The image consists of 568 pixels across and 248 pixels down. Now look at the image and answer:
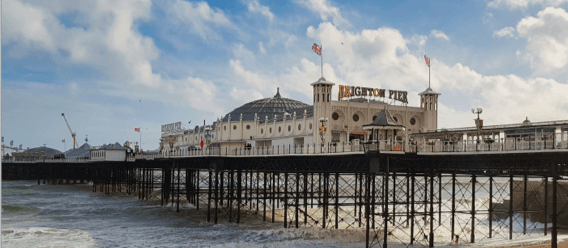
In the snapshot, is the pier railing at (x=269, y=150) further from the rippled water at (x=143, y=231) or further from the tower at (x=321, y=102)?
the tower at (x=321, y=102)

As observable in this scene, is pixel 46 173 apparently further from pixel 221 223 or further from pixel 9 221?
pixel 221 223

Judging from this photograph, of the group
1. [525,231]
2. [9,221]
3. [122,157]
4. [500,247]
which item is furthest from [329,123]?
[122,157]

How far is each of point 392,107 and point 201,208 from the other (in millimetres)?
27043

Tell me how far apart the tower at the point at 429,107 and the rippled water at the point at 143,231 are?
100 ft

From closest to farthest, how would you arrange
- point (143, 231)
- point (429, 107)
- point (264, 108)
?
1. point (143, 231)
2. point (429, 107)
3. point (264, 108)

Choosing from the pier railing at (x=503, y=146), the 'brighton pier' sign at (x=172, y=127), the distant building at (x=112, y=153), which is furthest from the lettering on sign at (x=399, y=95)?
the 'brighton pier' sign at (x=172, y=127)

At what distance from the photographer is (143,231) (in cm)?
4341

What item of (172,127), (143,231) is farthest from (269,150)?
(172,127)

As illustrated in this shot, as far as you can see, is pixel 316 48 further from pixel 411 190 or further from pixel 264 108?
pixel 264 108

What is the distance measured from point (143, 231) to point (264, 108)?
55.0 metres

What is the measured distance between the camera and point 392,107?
6600 cm

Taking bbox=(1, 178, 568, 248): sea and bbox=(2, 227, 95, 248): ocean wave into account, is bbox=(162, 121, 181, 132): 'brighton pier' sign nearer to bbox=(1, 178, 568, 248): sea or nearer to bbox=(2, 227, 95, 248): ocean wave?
bbox=(1, 178, 568, 248): sea

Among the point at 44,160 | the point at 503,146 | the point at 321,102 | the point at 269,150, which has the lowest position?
the point at 44,160

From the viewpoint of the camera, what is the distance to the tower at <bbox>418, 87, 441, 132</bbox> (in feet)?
224
